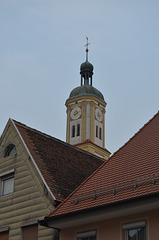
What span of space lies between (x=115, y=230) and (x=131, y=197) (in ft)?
5.54

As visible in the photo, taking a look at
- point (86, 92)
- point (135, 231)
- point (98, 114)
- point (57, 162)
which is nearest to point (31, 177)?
point (57, 162)

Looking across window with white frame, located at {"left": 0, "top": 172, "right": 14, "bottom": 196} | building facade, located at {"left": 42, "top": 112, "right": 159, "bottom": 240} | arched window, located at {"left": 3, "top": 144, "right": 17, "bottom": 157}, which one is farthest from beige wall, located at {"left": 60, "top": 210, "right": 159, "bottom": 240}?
arched window, located at {"left": 3, "top": 144, "right": 17, "bottom": 157}

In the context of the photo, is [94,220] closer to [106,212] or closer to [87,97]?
[106,212]

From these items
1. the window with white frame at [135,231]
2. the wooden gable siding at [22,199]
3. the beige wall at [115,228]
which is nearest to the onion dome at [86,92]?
the wooden gable siding at [22,199]

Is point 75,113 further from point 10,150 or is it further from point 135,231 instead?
point 135,231

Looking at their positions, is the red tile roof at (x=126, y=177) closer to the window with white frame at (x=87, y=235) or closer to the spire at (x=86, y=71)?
the window with white frame at (x=87, y=235)

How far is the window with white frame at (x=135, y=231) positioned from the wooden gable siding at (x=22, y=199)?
151 inches

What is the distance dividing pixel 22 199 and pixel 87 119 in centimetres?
5875

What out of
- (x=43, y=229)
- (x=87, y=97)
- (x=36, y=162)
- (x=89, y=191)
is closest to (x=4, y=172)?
(x=36, y=162)

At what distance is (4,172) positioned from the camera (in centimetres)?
2231

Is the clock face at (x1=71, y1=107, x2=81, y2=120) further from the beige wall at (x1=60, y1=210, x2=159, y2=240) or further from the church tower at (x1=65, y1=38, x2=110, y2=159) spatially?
the beige wall at (x1=60, y1=210, x2=159, y2=240)

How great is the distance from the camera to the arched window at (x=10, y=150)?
22.7 metres

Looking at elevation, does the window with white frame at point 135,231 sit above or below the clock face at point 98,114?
below

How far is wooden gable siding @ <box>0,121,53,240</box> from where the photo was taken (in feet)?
63.6
